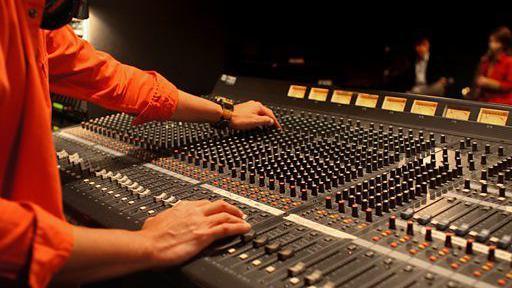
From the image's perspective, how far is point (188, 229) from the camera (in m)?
1.29

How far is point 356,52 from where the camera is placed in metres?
5.83

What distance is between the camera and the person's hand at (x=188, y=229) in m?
1.23

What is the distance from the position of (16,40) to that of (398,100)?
5.72 feet

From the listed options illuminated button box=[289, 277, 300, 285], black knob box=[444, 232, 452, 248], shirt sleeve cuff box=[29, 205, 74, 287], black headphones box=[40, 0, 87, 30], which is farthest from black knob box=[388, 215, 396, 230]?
black headphones box=[40, 0, 87, 30]

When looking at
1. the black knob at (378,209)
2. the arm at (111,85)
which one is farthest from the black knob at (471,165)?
the arm at (111,85)

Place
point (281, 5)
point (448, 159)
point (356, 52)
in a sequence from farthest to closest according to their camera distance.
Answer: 1. point (356, 52)
2. point (281, 5)
3. point (448, 159)

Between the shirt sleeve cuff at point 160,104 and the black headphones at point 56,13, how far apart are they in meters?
0.92

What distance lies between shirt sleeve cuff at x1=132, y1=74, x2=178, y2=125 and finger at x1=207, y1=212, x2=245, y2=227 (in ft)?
3.24

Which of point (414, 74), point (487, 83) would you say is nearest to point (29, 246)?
point (487, 83)

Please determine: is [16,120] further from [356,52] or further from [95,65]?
[356,52]

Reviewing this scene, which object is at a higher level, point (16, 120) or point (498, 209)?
point (16, 120)

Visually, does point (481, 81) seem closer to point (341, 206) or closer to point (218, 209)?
point (341, 206)

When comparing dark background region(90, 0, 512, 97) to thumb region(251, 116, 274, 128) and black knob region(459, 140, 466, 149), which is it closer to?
thumb region(251, 116, 274, 128)

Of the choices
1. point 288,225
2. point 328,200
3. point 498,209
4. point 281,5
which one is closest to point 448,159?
point 498,209
